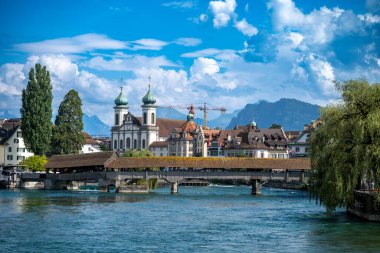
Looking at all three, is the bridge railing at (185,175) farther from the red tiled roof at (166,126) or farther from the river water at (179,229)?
the red tiled roof at (166,126)

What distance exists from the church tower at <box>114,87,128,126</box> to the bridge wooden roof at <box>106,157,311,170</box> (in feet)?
310

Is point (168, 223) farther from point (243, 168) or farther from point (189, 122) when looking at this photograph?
point (189, 122)

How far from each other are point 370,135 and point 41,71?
72034mm

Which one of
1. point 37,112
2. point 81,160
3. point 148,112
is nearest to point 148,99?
point 148,112

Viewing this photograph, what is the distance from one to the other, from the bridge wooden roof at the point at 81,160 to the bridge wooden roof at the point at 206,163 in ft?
4.22

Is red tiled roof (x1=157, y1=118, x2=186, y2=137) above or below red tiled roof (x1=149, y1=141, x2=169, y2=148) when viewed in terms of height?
above

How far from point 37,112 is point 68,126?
271 inches

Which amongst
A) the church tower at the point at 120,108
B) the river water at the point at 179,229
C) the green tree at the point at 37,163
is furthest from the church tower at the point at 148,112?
the river water at the point at 179,229

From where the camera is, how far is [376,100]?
154ft

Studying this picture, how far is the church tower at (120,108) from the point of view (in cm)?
19038

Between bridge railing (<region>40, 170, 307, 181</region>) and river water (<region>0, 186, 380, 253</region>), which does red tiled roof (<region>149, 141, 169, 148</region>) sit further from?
river water (<region>0, 186, 380, 253</region>)

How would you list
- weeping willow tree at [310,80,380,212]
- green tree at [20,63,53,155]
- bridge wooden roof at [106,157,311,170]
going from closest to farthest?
weeping willow tree at [310,80,380,212]
bridge wooden roof at [106,157,311,170]
green tree at [20,63,53,155]

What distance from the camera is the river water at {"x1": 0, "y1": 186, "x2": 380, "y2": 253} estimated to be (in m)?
37.6

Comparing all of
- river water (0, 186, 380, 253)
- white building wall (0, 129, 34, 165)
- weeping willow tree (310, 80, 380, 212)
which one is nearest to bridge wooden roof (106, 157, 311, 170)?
river water (0, 186, 380, 253)
